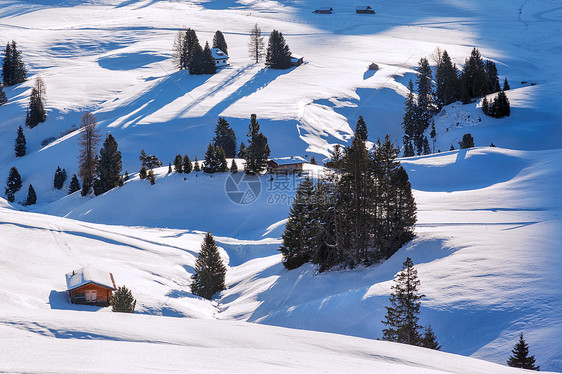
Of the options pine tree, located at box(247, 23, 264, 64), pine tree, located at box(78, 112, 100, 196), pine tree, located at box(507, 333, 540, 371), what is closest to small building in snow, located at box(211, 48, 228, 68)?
pine tree, located at box(247, 23, 264, 64)

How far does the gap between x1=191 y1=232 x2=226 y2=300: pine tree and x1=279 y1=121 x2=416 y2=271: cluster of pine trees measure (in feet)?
24.2

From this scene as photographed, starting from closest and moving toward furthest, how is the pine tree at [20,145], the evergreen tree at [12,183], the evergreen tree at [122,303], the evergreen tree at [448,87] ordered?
the evergreen tree at [122,303] → the evergreen tree at [12,183] → the pine tree at [20,145] → the evergreen tree at [448,87]

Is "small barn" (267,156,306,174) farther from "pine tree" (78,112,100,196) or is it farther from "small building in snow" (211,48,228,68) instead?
"small building in snow" (211,48,228,68)

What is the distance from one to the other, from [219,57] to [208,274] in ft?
250

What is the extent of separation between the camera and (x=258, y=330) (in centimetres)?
1770

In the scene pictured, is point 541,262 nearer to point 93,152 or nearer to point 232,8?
point 93,152

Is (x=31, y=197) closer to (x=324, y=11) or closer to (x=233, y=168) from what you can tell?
(x=233, y=168)

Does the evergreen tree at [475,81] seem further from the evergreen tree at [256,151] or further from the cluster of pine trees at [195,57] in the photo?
the cluster of pine trees at [195,57]

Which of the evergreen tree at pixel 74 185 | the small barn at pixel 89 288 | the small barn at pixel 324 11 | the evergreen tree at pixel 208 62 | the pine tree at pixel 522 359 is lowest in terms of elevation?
the evergreen tree at pixel 74 185

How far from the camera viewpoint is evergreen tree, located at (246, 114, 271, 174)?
189ft

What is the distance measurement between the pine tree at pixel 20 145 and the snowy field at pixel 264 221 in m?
1.70

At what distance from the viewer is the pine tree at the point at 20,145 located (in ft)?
263

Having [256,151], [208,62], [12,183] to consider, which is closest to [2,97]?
[12,183]

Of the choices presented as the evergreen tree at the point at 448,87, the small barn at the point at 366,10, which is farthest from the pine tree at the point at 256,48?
the small barn at the point at 366,10
